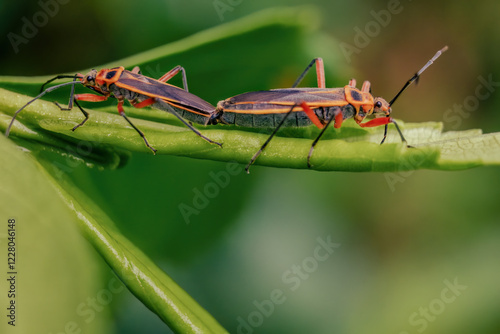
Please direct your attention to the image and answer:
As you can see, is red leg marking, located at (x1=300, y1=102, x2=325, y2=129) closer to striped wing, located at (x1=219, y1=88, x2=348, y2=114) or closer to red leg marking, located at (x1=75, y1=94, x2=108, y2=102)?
striped wing, located at (x1=219, y1=88, x2=348, y2=114)

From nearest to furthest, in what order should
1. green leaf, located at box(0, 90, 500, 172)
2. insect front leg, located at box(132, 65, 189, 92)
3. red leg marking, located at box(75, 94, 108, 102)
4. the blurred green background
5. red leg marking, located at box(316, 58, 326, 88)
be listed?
green leaf, located at box(0, 90, 500, 172)
red leg marking, located at box(75, 94, 108, 102)
insect front leg, located at box(132, 65, 189, 92)
the blurred green background
red leg marking, located at box(316, 58, 326, 88)

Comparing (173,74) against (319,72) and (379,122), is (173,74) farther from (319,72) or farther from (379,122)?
(379,122)

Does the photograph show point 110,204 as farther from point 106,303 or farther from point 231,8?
point 231,8

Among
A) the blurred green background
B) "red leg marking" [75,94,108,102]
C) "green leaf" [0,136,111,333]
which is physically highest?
"red leg marking" [75,94,108,102]

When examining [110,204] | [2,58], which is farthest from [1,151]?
[2,58]

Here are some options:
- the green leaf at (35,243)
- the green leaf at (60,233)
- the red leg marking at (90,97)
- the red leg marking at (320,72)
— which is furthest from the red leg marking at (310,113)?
the green leaf at (35,243)

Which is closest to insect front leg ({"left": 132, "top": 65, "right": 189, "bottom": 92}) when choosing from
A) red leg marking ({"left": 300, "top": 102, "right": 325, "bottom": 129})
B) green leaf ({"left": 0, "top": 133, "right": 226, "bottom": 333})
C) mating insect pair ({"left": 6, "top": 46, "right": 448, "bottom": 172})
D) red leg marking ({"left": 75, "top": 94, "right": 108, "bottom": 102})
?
mating insect pair ({"left": 6, "top": 46, "right": 448, "bottom": 172})

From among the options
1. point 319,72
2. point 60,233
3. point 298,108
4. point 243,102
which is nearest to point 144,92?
point 243,102
